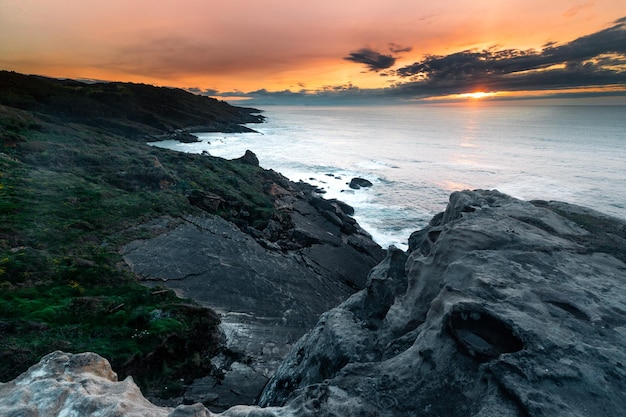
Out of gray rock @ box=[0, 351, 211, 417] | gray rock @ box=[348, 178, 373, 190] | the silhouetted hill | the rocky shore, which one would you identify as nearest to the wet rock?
gray rock @ box=[348, 178, 373, 190]

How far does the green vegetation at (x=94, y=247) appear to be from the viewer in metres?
12.2

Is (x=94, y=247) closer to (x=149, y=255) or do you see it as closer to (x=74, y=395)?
(x=149, y=255)

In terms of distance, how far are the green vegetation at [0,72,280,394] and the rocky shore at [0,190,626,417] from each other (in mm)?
3467

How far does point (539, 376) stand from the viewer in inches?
248

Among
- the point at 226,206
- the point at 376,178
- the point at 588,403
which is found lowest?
the point at 376,178

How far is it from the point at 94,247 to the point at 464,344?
1923 centimetres

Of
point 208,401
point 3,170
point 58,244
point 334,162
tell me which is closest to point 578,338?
point 208,401

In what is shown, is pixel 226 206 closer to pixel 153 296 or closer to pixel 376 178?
pixel 153 296

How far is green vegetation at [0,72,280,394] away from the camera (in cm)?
1220

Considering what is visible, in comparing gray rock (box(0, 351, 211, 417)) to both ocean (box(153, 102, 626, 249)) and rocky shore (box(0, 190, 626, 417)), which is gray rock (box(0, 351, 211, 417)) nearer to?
rocky shore (box(0, 190, 626, 417))

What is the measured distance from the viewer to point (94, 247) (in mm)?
18547

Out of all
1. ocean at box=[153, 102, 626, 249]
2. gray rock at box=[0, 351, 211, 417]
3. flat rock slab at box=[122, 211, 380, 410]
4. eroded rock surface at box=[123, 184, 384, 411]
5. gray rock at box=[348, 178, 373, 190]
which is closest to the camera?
gray rock at box=[0, 351, 211, 417]

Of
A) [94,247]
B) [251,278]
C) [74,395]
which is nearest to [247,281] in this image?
[251,278]

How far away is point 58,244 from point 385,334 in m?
17.9
